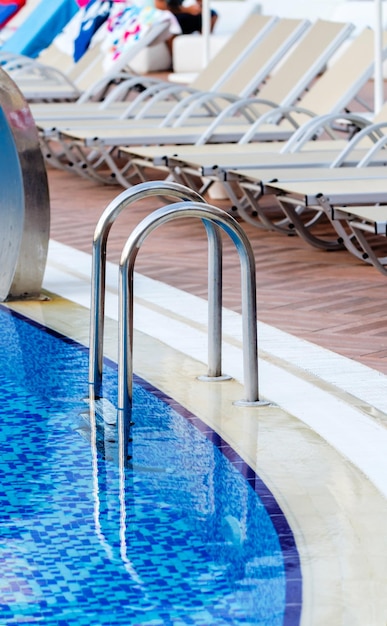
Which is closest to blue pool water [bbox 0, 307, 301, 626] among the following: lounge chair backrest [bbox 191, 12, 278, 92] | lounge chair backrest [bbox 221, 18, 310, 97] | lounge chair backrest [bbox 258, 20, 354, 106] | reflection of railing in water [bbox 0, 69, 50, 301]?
reflection of railing in water [bbox 0, 69, 50, 301]

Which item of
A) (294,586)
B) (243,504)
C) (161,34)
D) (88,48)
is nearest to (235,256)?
(243,504)

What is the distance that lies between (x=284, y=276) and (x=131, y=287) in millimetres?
2589

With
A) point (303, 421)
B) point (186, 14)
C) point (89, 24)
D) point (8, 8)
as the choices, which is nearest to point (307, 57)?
point (89, 24)

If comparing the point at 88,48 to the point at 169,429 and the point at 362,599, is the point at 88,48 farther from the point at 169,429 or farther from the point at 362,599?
the point at 362,599

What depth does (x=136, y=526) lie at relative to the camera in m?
3.12

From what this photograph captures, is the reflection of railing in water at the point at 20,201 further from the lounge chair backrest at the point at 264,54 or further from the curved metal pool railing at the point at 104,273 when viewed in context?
the lounge chair backrest at the point at 264,54

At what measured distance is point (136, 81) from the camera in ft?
31.9

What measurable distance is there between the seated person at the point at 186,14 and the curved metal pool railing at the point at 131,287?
1712cm

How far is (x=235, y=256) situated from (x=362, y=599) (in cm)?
405

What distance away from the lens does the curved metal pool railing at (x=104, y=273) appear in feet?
13.1

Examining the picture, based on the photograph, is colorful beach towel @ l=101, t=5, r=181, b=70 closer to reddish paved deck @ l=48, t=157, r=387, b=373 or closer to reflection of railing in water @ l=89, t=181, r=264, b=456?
reddish paved deck @ l=48, t=157, r=387, b=373

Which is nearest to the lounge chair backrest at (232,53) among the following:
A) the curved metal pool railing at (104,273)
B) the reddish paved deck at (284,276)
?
the reddish paved deck at (284,276)

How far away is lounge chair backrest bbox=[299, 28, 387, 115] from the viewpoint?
8.59 metres

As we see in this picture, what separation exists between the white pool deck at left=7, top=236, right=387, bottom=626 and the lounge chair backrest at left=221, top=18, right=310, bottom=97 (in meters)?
4.12
